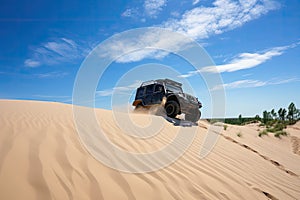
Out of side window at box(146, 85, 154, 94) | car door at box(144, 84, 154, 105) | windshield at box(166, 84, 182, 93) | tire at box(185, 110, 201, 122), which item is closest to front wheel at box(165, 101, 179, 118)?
tire at box(185, 110, 201, 122)

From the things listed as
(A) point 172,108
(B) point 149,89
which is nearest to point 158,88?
(B) point 149,89

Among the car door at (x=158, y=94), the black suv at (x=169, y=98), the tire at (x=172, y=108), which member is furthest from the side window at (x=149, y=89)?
the tire at (x=172, y=108)

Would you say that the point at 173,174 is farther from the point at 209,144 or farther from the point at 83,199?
the point at 209,144

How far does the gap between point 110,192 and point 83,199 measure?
0.30 m

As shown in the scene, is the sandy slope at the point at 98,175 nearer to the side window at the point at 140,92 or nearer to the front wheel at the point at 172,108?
the front wheel at the point at 172,108

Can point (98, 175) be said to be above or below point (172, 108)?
below

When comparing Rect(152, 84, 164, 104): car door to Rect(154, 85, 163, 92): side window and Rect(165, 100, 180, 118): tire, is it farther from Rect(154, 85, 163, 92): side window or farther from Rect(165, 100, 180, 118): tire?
Rect(165, 100, 180, 118): tire

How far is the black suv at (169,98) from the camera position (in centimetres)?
853

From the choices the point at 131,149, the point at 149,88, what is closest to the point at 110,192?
the point at 131,149

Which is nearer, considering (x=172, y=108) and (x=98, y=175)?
(x=98, y=175)

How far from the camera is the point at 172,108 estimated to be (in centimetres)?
866

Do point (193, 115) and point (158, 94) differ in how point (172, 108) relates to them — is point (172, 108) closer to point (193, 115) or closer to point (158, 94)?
point (158, 94)

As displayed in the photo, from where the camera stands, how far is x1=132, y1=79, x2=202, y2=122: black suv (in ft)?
28.0

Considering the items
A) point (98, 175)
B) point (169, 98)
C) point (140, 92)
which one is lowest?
point (98, 175)
